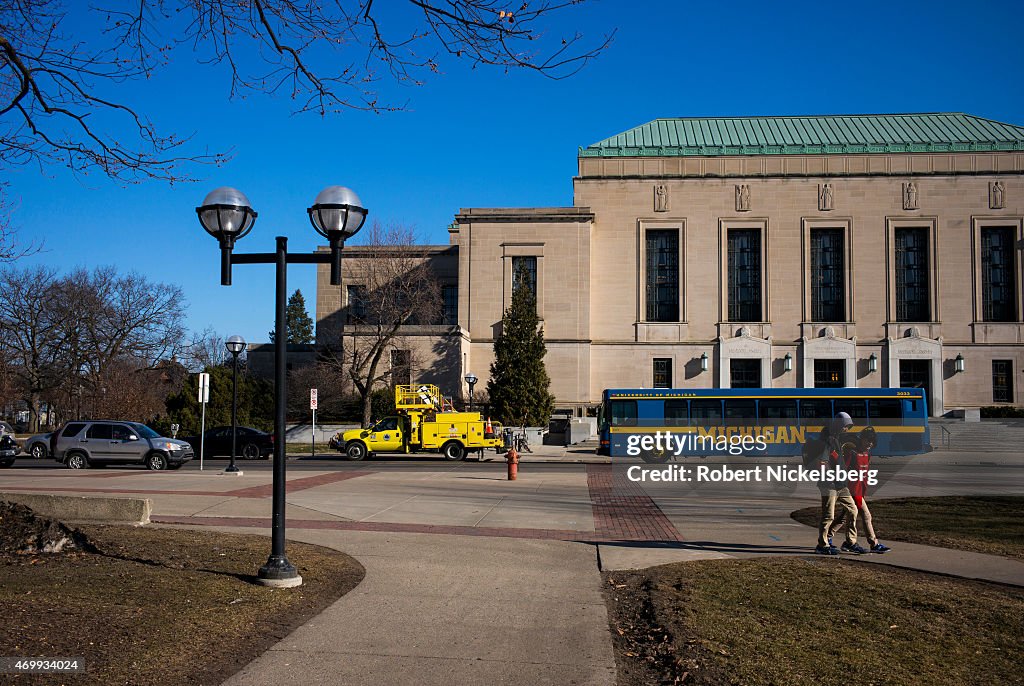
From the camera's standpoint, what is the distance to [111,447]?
27.8 metres

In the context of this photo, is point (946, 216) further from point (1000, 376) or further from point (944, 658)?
point (944, 658)

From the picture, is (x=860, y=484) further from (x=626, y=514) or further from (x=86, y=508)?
(x=86, y=508)

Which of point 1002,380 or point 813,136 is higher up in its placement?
point 813,136

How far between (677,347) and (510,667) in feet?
172

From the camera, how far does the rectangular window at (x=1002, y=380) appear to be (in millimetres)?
55062

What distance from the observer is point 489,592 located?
878 cm

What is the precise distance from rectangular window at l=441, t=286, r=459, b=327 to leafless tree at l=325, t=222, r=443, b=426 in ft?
19.5

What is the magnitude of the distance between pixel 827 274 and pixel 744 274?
18.9ft

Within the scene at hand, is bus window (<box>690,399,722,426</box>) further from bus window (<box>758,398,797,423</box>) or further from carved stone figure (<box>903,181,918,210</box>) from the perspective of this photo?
carved stone figure (<box>903,181,918,210</box>)

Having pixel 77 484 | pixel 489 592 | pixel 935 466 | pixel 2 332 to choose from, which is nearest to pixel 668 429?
pixel 935 466

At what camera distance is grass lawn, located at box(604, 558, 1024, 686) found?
19.6 ft

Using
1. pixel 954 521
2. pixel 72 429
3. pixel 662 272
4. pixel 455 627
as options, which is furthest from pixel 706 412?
pixel 455 627

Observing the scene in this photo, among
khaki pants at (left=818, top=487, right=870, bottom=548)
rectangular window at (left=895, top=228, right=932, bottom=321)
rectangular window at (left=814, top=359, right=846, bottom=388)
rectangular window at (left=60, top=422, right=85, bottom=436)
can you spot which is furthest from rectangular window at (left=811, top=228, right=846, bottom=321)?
khaki pants at (left=818, top=487, right=870, bottom=548)

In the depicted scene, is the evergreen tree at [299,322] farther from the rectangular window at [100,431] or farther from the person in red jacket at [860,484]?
the person in red jacket at [860,484]
